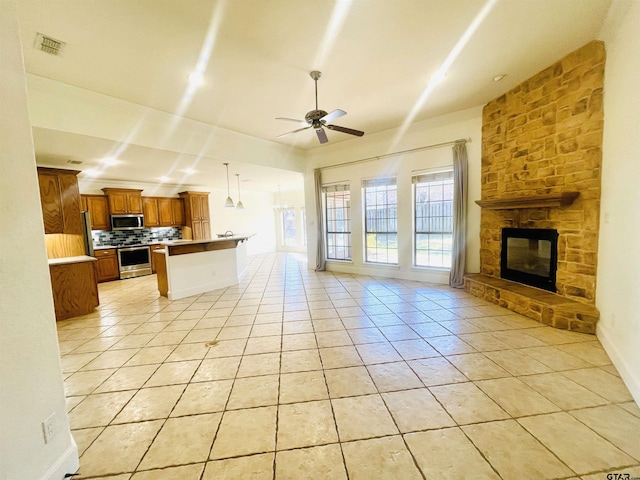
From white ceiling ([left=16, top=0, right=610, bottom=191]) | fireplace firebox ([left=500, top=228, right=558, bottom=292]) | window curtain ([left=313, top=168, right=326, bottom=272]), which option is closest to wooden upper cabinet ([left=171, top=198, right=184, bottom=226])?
white ceiling ([left=16, top=0, right=610, bottom=191])

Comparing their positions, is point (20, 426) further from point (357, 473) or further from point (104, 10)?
point (104, 10)

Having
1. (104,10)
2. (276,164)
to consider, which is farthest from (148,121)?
(276,164)

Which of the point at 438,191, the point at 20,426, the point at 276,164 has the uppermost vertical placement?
the point at 276,164

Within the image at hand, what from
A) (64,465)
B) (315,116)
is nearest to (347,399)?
(64,465)

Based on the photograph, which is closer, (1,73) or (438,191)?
(1,73)

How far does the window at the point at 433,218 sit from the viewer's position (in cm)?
493

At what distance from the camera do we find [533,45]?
2.77 m

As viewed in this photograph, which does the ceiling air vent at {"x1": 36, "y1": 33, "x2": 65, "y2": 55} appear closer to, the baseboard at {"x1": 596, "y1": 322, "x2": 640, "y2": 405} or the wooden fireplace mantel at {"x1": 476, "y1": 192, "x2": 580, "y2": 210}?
the wooden fireplace mantel at {"x1": 476, "y1": 192, "x2": 580, "y2": 210}

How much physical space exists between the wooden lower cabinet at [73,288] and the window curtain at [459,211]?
616 centimetres

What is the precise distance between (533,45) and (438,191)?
2529mm

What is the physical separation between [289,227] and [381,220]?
5.91 metres

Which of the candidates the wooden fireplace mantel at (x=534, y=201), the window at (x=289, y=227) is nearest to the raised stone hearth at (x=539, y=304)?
the wooden fireplace mantel at (x=534, y=201)

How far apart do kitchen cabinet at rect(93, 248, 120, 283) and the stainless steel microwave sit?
2.02 ft

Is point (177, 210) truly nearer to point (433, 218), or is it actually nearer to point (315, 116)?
point (315, 116)
